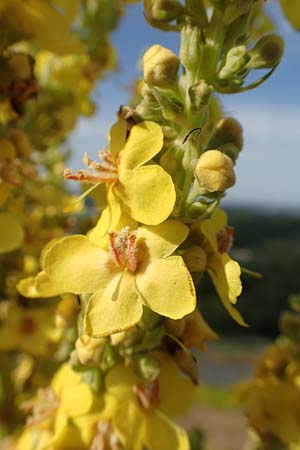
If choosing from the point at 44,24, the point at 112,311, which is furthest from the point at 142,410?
the point at 44,24

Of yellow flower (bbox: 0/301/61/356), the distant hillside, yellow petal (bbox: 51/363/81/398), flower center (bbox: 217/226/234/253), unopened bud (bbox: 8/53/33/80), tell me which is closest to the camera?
flower center (bbox: 217/226/234/253)

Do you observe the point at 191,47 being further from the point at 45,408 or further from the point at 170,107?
the point at 45,408

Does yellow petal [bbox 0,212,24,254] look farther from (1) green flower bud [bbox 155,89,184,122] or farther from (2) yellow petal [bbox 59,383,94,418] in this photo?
(1) green flower bud [bbox 155,89,184,122]

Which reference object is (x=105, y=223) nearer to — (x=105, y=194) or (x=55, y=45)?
(x=105, y=194)

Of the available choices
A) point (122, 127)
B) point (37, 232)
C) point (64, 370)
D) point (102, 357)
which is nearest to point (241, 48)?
point (122, 127)

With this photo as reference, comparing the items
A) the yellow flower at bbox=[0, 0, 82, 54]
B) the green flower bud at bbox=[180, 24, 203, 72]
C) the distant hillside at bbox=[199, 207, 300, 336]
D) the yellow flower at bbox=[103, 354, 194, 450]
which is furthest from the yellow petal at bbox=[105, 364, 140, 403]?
the distant hillside at bbox=[199, 207, 300, 336]
